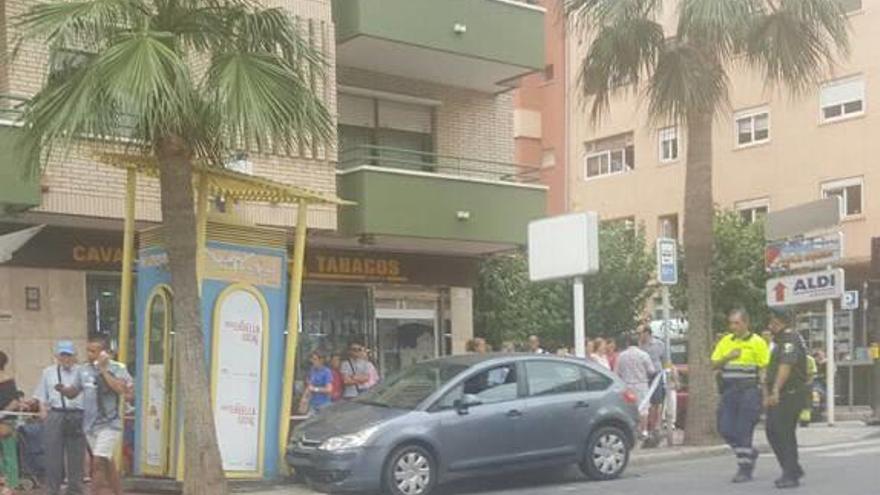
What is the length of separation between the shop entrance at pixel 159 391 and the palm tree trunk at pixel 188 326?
71.1 inches

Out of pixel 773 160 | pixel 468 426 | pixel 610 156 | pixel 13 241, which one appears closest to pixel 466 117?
pixel 13 241

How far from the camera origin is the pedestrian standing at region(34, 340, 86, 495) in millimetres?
12156

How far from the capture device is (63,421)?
12.2 m

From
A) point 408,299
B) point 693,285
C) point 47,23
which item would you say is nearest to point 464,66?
point 408,299

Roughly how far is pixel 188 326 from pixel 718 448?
339 inches

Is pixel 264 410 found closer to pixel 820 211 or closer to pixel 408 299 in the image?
pixel 408 299

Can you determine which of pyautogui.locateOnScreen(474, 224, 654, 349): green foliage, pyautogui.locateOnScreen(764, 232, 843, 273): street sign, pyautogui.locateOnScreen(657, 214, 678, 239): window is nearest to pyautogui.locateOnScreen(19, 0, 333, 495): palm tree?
pyautogui.locateOnScreen(764, 232, 843, 273): street sign

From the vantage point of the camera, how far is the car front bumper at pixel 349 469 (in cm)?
1184

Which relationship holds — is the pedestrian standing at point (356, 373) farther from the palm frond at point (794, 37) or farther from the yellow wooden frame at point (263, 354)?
the palm frond at point (794, 37)

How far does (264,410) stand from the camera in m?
13.5

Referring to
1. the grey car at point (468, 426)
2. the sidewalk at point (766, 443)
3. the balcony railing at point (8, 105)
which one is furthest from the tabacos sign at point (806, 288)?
the balcony railing at point (8, 105)

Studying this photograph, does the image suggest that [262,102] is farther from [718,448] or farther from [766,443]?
[766,443]

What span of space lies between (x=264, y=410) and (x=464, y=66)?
28.3 ft

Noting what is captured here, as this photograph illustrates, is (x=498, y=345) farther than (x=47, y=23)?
Yes
